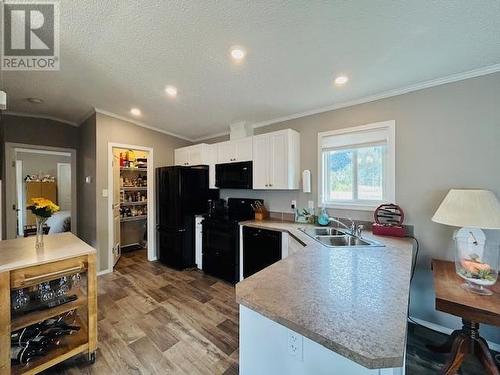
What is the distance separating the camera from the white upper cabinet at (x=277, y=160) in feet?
9.63

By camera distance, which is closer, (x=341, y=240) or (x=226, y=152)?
(x=341, y=240)

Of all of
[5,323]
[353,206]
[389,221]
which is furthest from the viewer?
[353,206]

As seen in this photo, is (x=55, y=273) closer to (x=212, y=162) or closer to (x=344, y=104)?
(x=212, y=162)

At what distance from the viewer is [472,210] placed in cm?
157

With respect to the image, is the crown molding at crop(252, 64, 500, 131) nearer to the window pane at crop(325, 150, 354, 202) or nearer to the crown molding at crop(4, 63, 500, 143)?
the crown molding at crop(4, 63, 500, 143)

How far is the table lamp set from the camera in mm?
1440

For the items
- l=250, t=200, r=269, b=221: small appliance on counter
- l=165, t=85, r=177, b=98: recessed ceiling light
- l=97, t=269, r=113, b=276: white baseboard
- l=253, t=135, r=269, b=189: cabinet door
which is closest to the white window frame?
l=253, t=135, r=269, b=189: cabinet door

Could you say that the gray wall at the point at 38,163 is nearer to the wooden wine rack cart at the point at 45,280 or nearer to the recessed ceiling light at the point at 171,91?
the wooden wine rack cart at the point at 45,280

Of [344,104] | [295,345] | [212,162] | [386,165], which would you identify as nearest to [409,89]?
[344,104]

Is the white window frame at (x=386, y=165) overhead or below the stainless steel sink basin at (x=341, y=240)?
overhead

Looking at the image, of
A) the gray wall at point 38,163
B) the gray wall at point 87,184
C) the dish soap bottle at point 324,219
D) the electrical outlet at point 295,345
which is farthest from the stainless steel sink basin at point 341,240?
the gray wall at point 38,163

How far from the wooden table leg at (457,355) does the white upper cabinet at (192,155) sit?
3548 mm

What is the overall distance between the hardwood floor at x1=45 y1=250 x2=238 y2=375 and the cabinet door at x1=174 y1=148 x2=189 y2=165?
6.76 ft

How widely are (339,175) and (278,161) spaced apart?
0.82 metres
